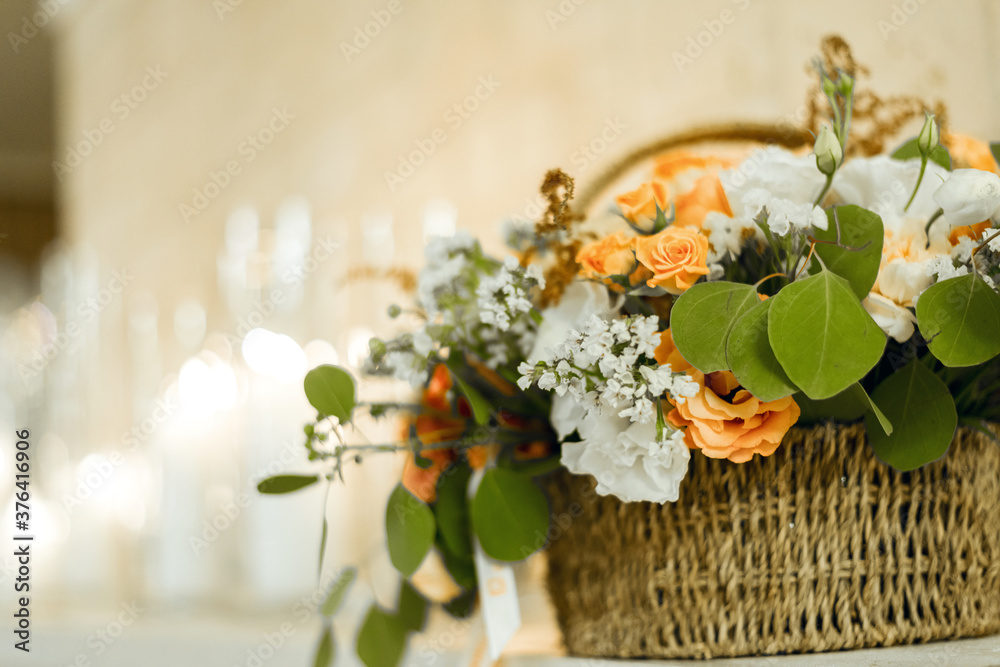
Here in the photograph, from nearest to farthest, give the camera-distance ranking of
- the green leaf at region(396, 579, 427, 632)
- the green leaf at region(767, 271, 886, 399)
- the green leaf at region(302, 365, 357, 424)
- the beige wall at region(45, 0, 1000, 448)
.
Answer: the green leaf at region(767, 271, 886, 399) < the green leaf at region(302, 365, 357, 424) < the green leaf at region(396, 579, 427, 632) < the beige wall at region(45, 0, 1000, 448)

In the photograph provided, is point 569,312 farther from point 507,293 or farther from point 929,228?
point 929,228

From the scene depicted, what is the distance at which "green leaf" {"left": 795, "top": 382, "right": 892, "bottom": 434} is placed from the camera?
13.8 inches

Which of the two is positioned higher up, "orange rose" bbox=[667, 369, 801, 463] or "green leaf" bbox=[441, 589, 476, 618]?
"orange rose" bbox=[667, 369, 801, 463]

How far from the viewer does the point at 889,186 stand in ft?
1.28

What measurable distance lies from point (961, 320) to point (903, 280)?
34 millimetres

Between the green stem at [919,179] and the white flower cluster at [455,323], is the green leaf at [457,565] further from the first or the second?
the green stem at [919,179]

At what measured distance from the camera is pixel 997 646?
0.38 meters

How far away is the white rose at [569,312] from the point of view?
1.35 feet

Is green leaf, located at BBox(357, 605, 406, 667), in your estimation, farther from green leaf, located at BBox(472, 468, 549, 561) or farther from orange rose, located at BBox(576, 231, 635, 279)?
orange rose, located at BBox(576, 231, 635, 279)

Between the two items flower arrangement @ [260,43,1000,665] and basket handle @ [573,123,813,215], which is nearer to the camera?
flower arrangement @ [260,43,1000,665]

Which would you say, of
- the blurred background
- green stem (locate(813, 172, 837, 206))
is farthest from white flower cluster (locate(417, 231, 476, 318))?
the blurred background

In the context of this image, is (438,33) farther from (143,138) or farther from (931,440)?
(931,440)

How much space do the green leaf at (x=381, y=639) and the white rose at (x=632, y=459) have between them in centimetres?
22

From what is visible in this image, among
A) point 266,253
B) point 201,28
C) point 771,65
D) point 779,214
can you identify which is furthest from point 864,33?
point 201,28
